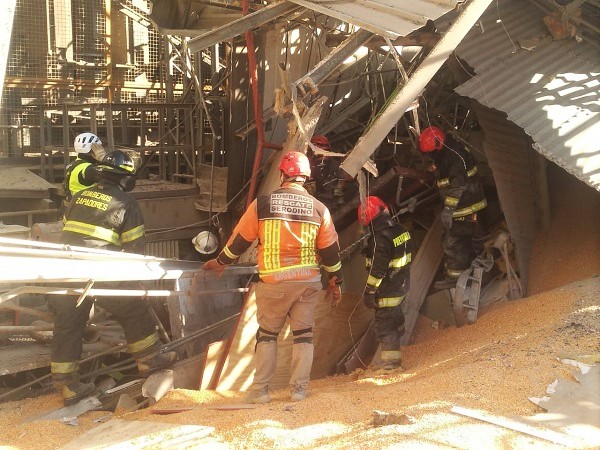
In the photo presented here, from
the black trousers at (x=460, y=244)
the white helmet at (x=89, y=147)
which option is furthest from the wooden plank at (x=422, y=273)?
the white helmet at (x=89, y=147)

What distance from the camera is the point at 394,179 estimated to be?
8234mm

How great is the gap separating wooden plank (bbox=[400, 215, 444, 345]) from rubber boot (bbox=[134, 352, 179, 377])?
2530mm

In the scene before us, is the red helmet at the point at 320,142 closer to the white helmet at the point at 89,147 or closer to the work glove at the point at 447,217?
the work glove at the point at 447,217

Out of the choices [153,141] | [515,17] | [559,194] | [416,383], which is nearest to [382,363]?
[416,383]

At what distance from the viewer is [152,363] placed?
253 inches

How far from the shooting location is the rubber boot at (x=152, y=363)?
643cm

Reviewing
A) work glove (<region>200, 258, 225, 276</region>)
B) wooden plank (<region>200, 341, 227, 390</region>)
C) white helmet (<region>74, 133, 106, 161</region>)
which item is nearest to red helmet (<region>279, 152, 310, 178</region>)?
work glove (<region>200, 258, 225, 276</region>)

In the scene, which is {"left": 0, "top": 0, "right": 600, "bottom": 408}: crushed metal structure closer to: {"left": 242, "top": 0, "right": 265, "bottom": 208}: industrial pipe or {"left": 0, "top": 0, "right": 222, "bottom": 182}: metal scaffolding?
{"left": 242, "top": 0, "right": 265, "bottom": 208}: industrial pipe

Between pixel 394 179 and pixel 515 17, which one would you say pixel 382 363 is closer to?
pixel 394 179

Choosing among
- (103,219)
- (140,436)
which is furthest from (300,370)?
(103,219)

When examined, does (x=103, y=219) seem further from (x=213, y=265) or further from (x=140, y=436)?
(x=140, y=436)

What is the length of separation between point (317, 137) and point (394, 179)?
106 centimetres

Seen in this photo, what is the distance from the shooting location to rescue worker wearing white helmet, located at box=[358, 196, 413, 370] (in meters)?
6.71

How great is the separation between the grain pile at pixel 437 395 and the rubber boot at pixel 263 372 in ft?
0.50
